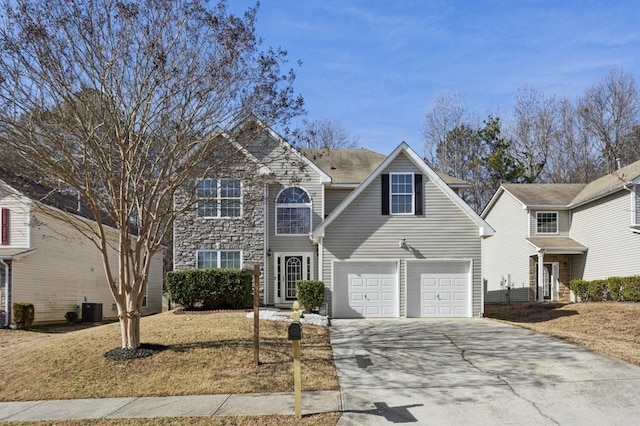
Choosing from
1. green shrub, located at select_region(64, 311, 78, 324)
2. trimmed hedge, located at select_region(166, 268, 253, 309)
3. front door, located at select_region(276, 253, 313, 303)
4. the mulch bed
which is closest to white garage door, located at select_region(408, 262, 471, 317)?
front door, located at select_region(276, 253, 313, 303)

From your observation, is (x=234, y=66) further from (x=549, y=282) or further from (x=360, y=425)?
(x=549, y=282)

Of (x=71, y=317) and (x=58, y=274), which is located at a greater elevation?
(x=58, y=274)

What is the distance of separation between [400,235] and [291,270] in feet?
16.8

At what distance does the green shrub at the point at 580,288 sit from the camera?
946 inches

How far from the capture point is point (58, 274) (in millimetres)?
22266

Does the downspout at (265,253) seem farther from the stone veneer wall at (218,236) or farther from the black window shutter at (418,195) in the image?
the black window shutter at (418,195)

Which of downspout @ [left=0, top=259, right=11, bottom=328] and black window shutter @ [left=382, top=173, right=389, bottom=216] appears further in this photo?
downspout @ [left=0, top=259, right=11, bottom=328]

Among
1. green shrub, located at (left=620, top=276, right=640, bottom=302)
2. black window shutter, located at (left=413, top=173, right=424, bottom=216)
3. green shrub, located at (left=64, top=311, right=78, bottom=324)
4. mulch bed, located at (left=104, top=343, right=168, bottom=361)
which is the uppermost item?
black window shutter, located at (left=413, top=173, right=424, bottom=216)

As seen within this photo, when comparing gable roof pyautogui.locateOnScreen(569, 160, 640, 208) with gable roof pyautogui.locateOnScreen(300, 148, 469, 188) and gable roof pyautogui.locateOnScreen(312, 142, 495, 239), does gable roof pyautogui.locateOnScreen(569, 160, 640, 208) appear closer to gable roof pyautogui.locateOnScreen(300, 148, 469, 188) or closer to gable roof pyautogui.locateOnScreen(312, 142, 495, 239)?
gable roof pyautogui.locateOnScreen(300, 148, 469, 188)

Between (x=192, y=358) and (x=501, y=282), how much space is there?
22.4 m

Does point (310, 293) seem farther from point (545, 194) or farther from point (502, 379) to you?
point (545, 194)

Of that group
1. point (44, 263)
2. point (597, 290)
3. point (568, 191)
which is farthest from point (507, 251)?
point (44, 263)

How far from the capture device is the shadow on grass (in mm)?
20031

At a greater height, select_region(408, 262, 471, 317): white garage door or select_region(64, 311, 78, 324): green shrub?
select_region(408, 262, 471, 317): white garage door
